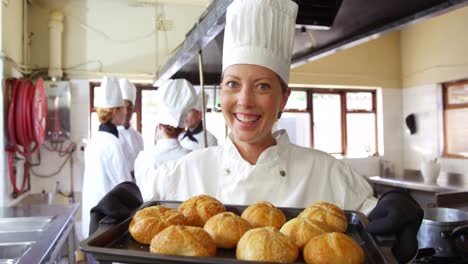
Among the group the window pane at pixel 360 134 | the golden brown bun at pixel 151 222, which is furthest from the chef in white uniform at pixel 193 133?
the window pane at pixel 360 134

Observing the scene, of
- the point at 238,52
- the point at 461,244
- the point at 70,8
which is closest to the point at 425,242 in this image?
the point at 461,244

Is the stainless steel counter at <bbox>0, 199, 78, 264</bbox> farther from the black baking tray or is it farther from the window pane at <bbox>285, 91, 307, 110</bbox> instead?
the window pane at <bbox>285, 91, 307, 110</bbox>

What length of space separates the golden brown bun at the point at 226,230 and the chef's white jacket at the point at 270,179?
0.39 meters

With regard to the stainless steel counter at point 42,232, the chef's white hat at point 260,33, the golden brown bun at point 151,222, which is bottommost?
the stainless steel counter at point 42,232

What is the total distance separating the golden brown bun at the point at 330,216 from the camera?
0.85m

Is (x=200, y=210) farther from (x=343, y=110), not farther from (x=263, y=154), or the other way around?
(x=343, y=110)

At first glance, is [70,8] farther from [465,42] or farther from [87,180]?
[465,42]

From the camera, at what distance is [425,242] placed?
1.33m

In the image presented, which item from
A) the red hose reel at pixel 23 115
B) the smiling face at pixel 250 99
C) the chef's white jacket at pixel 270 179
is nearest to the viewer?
the smiling face at pixel 250 99

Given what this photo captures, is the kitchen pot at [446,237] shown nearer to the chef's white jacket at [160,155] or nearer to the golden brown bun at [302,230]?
the golden brown bun at [302,230]

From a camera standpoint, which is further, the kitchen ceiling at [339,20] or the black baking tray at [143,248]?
the kitchen ceiling at [339,20]

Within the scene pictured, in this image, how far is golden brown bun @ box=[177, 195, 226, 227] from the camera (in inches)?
35.3

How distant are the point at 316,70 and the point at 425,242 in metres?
4.55

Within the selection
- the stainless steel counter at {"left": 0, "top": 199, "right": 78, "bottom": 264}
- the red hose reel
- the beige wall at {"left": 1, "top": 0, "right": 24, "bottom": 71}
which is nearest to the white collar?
the stainless steel counter at {"left": 0, "top": 199, "right": 78, "bottom": 264}
